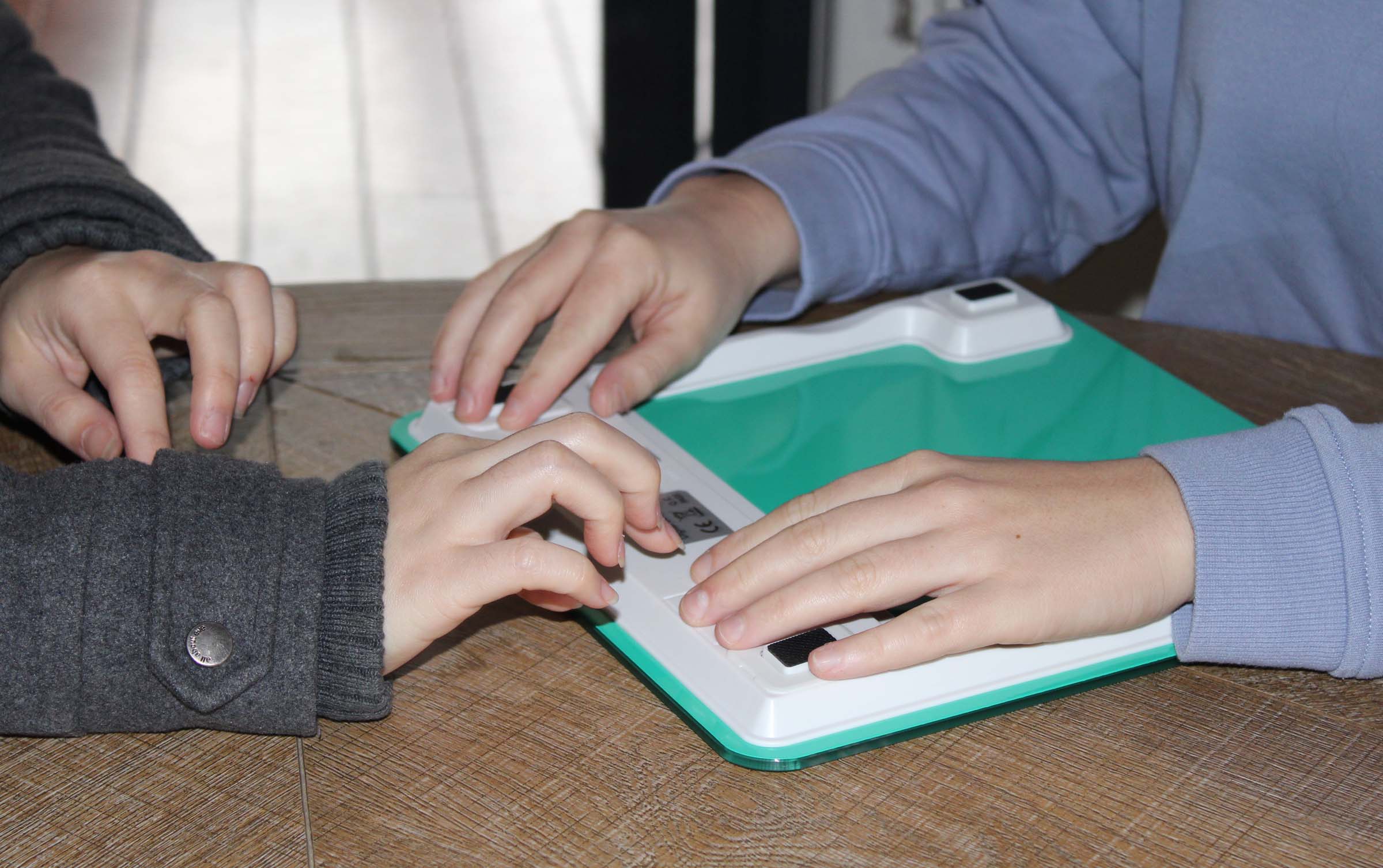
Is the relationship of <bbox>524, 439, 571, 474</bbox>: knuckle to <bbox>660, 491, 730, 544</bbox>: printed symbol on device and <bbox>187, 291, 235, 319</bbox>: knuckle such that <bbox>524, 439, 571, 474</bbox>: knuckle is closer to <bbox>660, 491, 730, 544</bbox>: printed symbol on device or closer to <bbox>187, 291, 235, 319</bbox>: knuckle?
<bbox>660, 491, 730, 544</bbox>: printed symbol on device

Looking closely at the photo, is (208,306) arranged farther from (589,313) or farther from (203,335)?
(589,313)

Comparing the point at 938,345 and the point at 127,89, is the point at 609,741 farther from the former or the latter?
the point at 127,89

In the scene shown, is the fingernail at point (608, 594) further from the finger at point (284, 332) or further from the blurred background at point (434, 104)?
the blurred background at point (434, 104)

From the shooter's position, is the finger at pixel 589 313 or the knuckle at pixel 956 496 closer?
the knuckle at pixel 956 496

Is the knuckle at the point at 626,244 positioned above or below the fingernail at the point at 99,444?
above

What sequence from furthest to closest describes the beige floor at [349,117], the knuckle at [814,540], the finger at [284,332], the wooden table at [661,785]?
the beige floor at [349,117], the finger at [284,332], the knuckle at [814,540], the wooden table at [661,785]

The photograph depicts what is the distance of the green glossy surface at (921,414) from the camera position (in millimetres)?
756

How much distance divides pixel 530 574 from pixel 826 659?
0.44 ft

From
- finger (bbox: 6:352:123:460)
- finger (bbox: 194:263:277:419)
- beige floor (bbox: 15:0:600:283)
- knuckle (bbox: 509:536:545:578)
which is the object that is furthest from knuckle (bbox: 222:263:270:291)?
beige floor (bbox: 15:0:600:283)

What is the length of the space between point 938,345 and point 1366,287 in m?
0.30

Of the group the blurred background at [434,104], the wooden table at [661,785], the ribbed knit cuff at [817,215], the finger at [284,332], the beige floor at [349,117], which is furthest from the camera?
the beige floor at [349,117]

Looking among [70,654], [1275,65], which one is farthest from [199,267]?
[1275,65]

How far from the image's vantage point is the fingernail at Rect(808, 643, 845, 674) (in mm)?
559

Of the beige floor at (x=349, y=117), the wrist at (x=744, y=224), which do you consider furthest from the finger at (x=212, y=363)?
the beige floor at (x=349, y=117)
